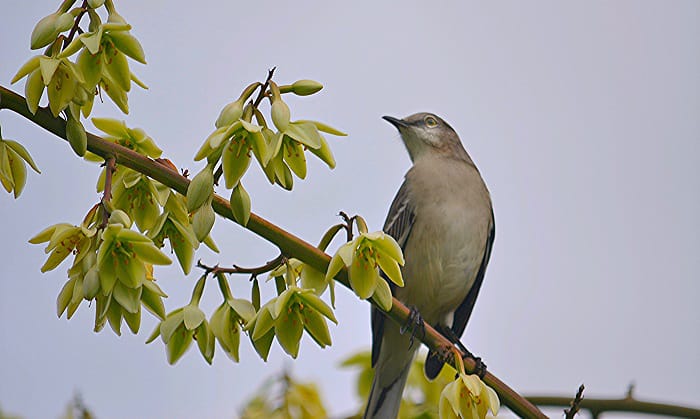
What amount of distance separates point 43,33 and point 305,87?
0.72 meters

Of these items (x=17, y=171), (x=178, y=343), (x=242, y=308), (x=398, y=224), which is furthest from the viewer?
(x=398, y=224)

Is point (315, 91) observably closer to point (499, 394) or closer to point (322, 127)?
point (322, 127)

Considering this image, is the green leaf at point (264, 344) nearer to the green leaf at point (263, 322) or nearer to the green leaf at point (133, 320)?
the green leaf at point (263, 322)

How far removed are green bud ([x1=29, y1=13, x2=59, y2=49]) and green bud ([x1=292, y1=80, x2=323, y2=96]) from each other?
0.67 m

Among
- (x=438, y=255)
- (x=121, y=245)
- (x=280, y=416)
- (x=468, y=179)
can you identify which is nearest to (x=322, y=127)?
(x=121, y=245)

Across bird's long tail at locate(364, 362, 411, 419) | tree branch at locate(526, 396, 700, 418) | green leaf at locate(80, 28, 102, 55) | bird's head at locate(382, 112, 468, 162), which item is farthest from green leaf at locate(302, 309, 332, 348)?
bird's head at locate(382, 112, 468, 162)

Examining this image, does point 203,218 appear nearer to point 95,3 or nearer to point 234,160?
point 234,160

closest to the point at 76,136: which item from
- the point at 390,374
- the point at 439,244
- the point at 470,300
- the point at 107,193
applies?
the point at 107,193

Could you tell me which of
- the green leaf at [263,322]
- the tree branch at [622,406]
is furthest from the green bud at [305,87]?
the tree branch at [622,406]

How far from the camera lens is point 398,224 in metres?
5.84

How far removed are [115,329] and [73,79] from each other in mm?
676

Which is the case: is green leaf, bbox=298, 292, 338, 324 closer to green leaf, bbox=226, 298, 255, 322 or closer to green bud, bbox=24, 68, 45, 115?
green leaf, bbox=226, 298, 255, 322

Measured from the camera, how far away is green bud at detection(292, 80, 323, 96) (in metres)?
2.59

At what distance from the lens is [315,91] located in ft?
8.50
